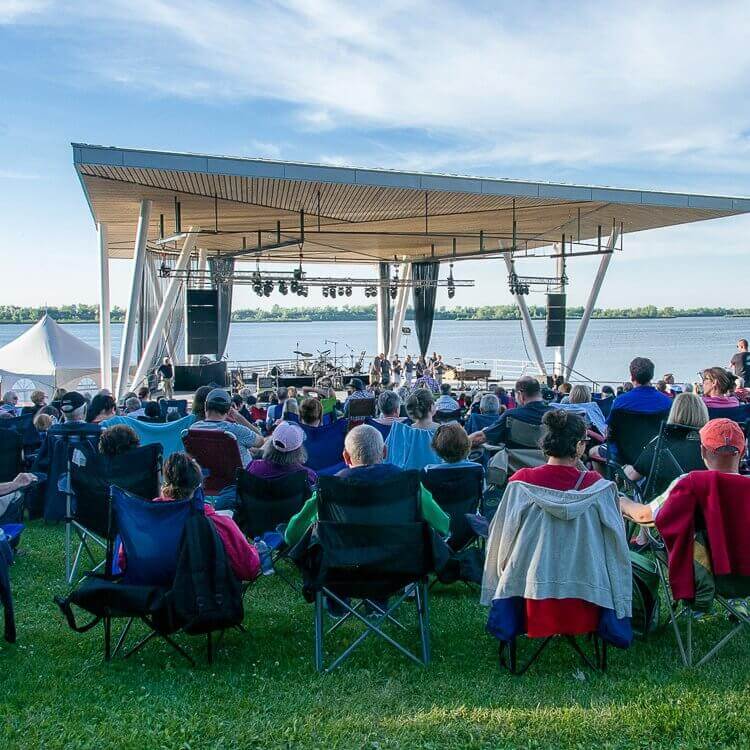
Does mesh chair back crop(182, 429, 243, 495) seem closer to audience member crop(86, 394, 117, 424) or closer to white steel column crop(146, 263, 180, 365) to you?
audience member crop(86, 394, 117, 424)

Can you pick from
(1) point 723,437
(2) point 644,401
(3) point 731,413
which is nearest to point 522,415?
(2) point 644,401

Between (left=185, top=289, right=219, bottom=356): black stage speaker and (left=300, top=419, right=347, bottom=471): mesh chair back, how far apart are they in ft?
31.9

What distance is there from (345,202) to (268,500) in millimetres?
10368

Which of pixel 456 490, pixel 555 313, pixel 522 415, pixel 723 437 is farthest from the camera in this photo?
pixel 555 313

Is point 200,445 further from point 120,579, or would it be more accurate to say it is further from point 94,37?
point 94,37

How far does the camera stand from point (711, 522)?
9.95ft

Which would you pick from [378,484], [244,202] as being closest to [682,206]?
[244,202]

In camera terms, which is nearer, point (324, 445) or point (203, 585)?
point (203, 585)

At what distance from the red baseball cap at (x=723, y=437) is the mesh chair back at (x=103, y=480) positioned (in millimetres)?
3032

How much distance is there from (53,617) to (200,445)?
58.9 inches

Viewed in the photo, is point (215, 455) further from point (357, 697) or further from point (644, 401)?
point (644, 401)

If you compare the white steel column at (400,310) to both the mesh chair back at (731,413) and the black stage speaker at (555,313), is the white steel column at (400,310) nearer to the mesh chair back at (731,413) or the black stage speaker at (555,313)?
the black stage speaker at (555,313)

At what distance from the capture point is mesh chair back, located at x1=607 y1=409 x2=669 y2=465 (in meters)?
5.52

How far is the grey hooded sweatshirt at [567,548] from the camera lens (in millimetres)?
3037
